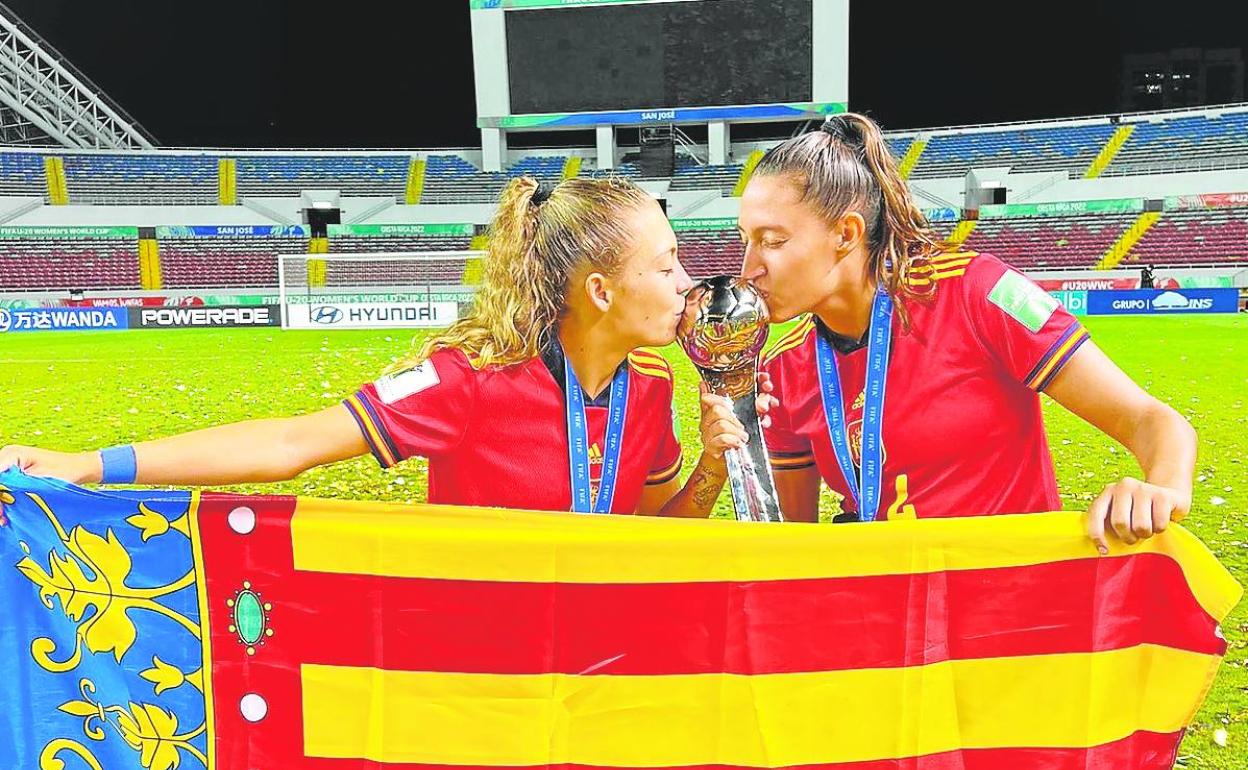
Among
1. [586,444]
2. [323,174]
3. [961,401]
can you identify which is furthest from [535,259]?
[323,174]

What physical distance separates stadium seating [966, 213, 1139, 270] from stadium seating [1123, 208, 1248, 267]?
109cm

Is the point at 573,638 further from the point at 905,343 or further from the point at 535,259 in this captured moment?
the point at 905,343

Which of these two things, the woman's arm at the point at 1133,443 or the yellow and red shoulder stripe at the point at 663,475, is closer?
the woman's arm at the point at 1133,443

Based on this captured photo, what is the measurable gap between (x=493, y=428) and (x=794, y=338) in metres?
0.86

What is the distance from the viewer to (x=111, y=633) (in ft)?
6.96

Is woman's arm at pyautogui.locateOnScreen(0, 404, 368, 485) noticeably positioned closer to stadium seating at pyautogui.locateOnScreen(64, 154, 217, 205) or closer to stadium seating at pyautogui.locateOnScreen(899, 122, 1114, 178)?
stadium seating at pyautogui.locateOnScreen(899, 122, 1114, 178)

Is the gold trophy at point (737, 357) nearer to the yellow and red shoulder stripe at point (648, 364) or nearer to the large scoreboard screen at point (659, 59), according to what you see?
the yellow and red shoulder stripe at point (648, 364)

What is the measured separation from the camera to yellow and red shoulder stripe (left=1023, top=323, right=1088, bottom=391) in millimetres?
2088

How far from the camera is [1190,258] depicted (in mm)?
29359

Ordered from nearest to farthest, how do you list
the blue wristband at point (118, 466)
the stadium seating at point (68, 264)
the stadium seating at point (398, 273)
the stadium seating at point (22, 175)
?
the blue wristband at point (118, 466), the stadium seating at point (398, 273), the stadium seating at point (68, 264), the stadium seating at point (22, 175)

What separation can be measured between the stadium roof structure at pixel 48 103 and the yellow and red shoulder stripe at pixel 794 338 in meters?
44.5

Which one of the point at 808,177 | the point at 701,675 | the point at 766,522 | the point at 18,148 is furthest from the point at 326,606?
the point at 18,148

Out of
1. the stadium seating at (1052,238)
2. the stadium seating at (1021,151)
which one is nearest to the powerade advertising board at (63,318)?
the stadium seating at (1052,238)

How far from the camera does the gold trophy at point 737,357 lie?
206 cm
